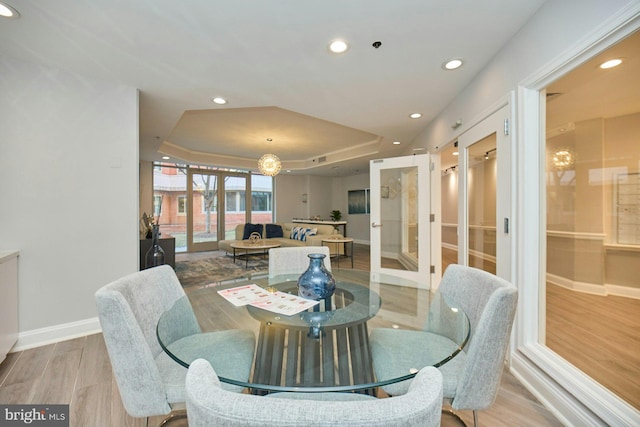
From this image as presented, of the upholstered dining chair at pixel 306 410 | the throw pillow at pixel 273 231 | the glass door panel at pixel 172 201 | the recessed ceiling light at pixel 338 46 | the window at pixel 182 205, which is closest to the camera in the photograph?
the upholstered dining chair at pixel 306 410

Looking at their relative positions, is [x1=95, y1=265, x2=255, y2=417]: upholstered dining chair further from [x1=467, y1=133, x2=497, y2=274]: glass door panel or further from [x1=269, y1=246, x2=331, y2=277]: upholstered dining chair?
[x1=467, y1=133, x2=497, y2=274]: glass door panel

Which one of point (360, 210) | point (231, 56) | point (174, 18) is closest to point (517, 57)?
point (231, 56)

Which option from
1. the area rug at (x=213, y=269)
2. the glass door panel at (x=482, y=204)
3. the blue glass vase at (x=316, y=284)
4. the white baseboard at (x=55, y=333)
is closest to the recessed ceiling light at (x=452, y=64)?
the glass door panel at (x=482, y=204)

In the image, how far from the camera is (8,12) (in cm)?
171

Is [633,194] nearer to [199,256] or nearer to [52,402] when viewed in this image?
[52,402]

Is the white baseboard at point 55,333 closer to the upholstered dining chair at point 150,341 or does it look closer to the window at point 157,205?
the upholstered dining chair at point 150,341

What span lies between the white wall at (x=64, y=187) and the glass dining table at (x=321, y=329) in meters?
1.54

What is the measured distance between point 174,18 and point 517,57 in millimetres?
2359

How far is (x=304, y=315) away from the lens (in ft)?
4.18

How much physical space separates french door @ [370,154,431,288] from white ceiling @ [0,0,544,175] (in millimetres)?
840

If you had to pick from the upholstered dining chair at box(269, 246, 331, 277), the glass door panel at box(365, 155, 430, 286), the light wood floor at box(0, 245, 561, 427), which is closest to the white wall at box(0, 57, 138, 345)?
the light wood floor at box(0, 245, 561, 427)

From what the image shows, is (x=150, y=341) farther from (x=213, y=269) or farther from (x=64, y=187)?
(x=213, y=269)

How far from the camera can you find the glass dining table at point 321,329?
107cm

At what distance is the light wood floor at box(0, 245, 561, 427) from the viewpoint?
4.85 ft
